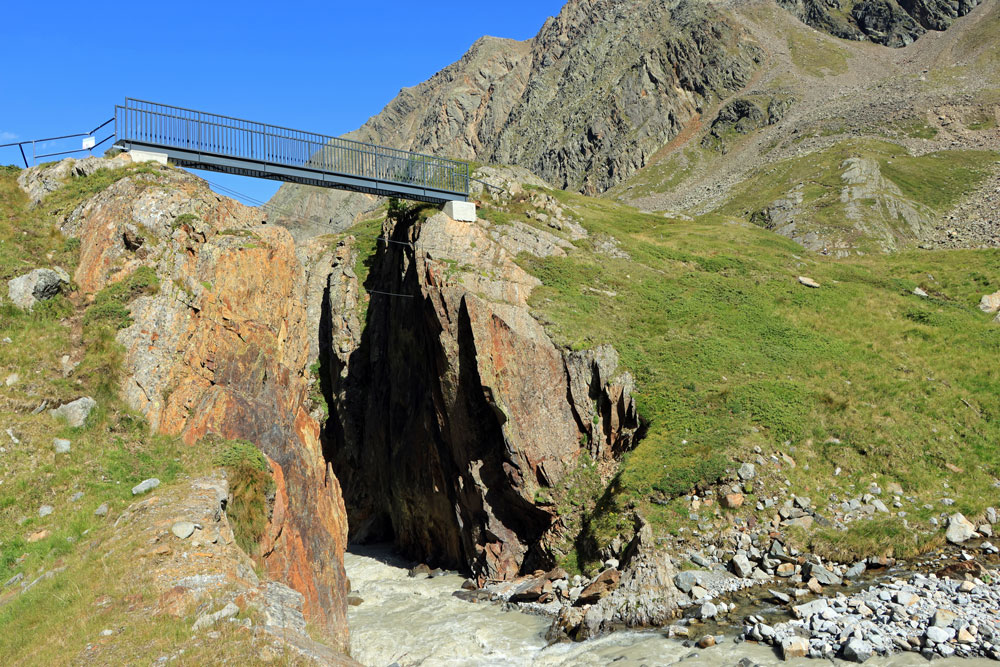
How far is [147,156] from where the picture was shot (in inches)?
1004

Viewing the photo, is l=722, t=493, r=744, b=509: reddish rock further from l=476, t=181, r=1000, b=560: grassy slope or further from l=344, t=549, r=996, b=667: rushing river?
l=344, t=549, r=996, b=667: rushing river

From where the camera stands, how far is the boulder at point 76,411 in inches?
674

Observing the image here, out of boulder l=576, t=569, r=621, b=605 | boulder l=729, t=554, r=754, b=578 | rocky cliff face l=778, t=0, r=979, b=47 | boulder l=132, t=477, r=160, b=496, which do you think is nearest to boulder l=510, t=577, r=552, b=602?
boulder l=576, t=569, r=621, b=605

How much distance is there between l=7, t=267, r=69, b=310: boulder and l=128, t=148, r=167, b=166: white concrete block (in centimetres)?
686

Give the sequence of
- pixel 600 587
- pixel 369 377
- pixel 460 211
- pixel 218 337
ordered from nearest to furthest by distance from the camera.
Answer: pixel 218 337, pixel 600 587, pixel 460 211, pixel 369 377

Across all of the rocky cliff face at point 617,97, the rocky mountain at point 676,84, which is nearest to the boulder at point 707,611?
the rocky mountain at point 676,84

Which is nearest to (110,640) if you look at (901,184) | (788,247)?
(788,247)

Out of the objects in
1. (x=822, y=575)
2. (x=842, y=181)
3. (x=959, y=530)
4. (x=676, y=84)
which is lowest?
(x=822, y=575)

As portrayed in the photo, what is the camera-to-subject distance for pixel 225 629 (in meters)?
11.3

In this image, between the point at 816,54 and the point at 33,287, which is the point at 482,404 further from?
the point at 816,54

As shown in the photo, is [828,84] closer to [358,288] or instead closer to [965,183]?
[965,183]

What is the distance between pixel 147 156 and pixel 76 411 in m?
12.2

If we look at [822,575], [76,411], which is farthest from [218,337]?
[822,575]

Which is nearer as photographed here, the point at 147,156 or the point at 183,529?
the point at 183,529
